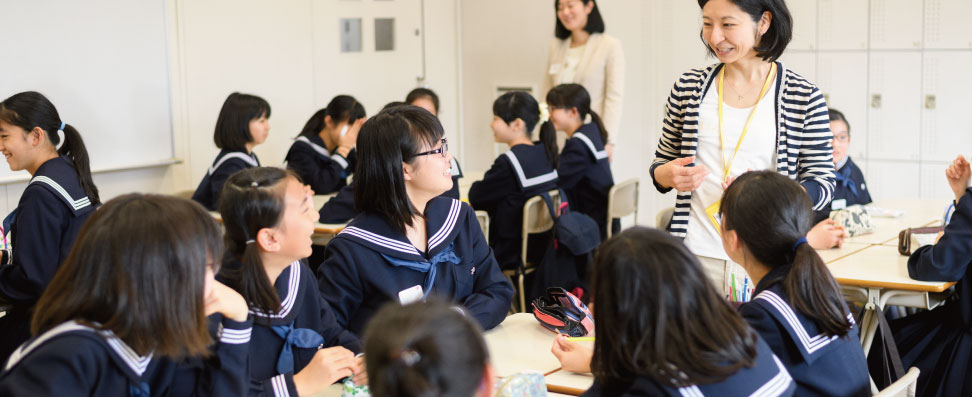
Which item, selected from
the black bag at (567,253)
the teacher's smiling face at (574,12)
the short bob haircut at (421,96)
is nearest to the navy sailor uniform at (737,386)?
the black bag at (567,253)

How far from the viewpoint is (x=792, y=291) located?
1.72 metres

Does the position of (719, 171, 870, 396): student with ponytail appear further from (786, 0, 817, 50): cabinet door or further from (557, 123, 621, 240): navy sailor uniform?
(786, 0, 817, 50): cabinet door

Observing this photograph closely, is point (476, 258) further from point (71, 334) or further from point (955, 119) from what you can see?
point (955, 119)

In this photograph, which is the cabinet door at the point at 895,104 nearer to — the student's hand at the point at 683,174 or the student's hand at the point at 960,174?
the student's hand at the point at 960,174

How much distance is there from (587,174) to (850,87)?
2.14 meters

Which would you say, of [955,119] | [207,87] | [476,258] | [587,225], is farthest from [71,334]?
[955,119]

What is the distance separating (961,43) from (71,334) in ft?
17.2

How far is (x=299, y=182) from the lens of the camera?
76.4 inches

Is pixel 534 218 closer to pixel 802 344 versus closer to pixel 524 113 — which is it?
pixel 524 113

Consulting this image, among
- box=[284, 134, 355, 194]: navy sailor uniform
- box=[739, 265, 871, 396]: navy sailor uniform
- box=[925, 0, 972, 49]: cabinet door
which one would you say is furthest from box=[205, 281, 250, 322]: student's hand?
box=[925, 0, 972, 49]: cabinet door

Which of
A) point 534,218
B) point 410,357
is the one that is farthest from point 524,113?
point 410,357

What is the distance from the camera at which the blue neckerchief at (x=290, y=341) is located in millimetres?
1868

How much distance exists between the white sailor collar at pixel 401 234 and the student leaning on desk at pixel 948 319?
4.72 feet

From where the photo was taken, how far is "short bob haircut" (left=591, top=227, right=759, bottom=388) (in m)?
1.33
